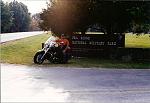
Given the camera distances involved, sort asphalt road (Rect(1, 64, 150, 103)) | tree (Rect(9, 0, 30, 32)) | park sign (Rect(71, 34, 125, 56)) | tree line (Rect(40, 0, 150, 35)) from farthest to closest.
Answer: tree (Rect(9, 0, 30, 32)) < park sign (Rect(71, 34, 125, 56)) < tree line (Rect(40, 0, 150, 35)) < asphalt road (Rect(1, 64, 150, 103))

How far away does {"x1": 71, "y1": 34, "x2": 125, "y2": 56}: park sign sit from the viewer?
2666cm

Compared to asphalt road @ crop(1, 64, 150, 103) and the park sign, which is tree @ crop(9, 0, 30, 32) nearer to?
the park sign

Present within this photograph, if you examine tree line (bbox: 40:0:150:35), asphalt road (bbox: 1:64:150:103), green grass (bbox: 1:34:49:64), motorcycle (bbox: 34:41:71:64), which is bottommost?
green grass (bbox: 1:34:49:64)

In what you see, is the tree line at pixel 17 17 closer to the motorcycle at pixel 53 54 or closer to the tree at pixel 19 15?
the tree at pixel 19 15

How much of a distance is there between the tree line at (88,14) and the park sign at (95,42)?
0.69 meters

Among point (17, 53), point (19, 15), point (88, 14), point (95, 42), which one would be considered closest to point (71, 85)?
point (88, 14)

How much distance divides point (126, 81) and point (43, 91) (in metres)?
4.12

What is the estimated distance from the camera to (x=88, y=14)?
2528 centimetres

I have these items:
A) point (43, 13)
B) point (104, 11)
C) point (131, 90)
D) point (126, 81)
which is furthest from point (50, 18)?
point (131, 90)

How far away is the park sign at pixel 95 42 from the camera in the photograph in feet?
87.5

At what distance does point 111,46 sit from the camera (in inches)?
1053

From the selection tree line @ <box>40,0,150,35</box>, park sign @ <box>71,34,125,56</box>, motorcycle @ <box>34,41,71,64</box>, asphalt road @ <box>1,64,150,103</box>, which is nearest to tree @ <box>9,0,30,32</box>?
park sign @ <box>71,34,125,56</box>

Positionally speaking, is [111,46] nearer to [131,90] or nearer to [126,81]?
[126,81]

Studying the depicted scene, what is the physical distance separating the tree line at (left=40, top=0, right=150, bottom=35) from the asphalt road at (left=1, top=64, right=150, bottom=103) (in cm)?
672
